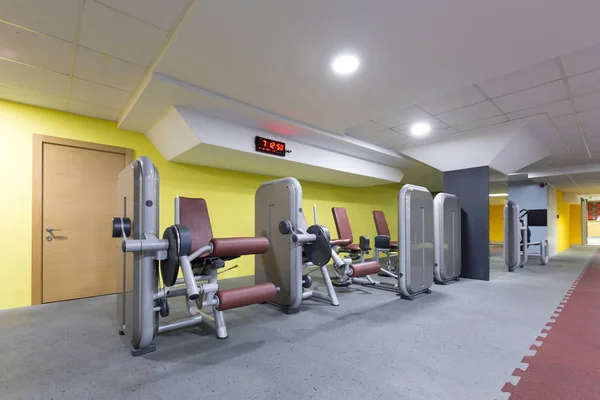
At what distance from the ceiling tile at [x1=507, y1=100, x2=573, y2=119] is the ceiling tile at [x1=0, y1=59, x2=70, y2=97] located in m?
5.70

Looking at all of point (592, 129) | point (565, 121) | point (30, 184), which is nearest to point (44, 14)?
point (30, 184)

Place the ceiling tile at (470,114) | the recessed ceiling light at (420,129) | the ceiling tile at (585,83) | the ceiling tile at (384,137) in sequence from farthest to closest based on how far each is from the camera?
the ceiling tile at (384,137) < the recessed ceiling light at (420,129) < the ceiling tile at (470,114) < the ceiling tile at (585,83)

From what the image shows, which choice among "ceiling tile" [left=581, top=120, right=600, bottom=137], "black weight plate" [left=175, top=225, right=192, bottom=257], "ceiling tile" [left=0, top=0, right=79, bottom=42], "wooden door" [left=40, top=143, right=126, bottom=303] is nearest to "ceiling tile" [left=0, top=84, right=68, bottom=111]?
"wooden door" [left=40, top=143, right=126, bottom=303]

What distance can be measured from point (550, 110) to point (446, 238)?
2318 mm

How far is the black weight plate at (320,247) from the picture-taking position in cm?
317

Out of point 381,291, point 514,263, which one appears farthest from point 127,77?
point 514,263

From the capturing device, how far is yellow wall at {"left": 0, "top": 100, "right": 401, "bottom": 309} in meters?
3.49

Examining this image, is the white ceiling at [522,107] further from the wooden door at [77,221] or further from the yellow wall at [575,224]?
the yellow wall at [575,224]

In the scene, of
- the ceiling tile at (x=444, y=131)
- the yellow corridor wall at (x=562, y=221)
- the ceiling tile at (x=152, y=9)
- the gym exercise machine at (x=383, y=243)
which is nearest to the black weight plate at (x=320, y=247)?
the gym exercise machine at (x=383, y=243)

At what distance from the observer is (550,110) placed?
4078 millimetres

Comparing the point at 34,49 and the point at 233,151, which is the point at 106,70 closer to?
the point at 34,49

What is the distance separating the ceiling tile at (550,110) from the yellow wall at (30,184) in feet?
13.7

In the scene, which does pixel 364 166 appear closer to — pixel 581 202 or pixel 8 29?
pixel 8 29

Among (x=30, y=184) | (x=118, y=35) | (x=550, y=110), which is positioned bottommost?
(x=30, y=184)
